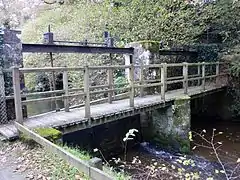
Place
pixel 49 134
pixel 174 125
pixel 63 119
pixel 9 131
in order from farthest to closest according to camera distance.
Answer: pixel 174 125
pixel 63 119
pixel 9 131
pixel 49 134

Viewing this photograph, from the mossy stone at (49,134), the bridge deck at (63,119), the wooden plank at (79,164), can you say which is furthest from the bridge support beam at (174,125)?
the wooden plank at (79,164)

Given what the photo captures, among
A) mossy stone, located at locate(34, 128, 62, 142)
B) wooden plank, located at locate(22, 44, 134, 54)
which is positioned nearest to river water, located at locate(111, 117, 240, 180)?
mossy stone, located at locate(34, 128, 62, 142)

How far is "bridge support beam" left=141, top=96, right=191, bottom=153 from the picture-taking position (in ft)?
24.4

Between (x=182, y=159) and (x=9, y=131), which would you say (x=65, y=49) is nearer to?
(x=9, y=131)

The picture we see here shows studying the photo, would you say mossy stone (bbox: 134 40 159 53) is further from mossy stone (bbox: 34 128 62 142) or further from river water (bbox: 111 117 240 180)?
mossy stone (bbox: 34 128 62 142)

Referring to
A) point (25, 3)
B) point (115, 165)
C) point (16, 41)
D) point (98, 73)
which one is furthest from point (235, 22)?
point (25, 3)

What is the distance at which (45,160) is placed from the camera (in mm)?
3676

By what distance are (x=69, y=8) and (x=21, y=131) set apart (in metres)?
12.9

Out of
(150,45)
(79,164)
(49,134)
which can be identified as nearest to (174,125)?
(150,45)

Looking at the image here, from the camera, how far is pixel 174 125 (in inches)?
299

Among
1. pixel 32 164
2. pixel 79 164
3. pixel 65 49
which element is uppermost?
pixel 65 49

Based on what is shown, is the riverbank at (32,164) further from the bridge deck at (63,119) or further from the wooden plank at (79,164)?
the bridge deck at (63,119)

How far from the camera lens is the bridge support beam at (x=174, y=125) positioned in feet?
24.4

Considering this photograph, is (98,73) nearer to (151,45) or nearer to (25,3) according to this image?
(151,45)
